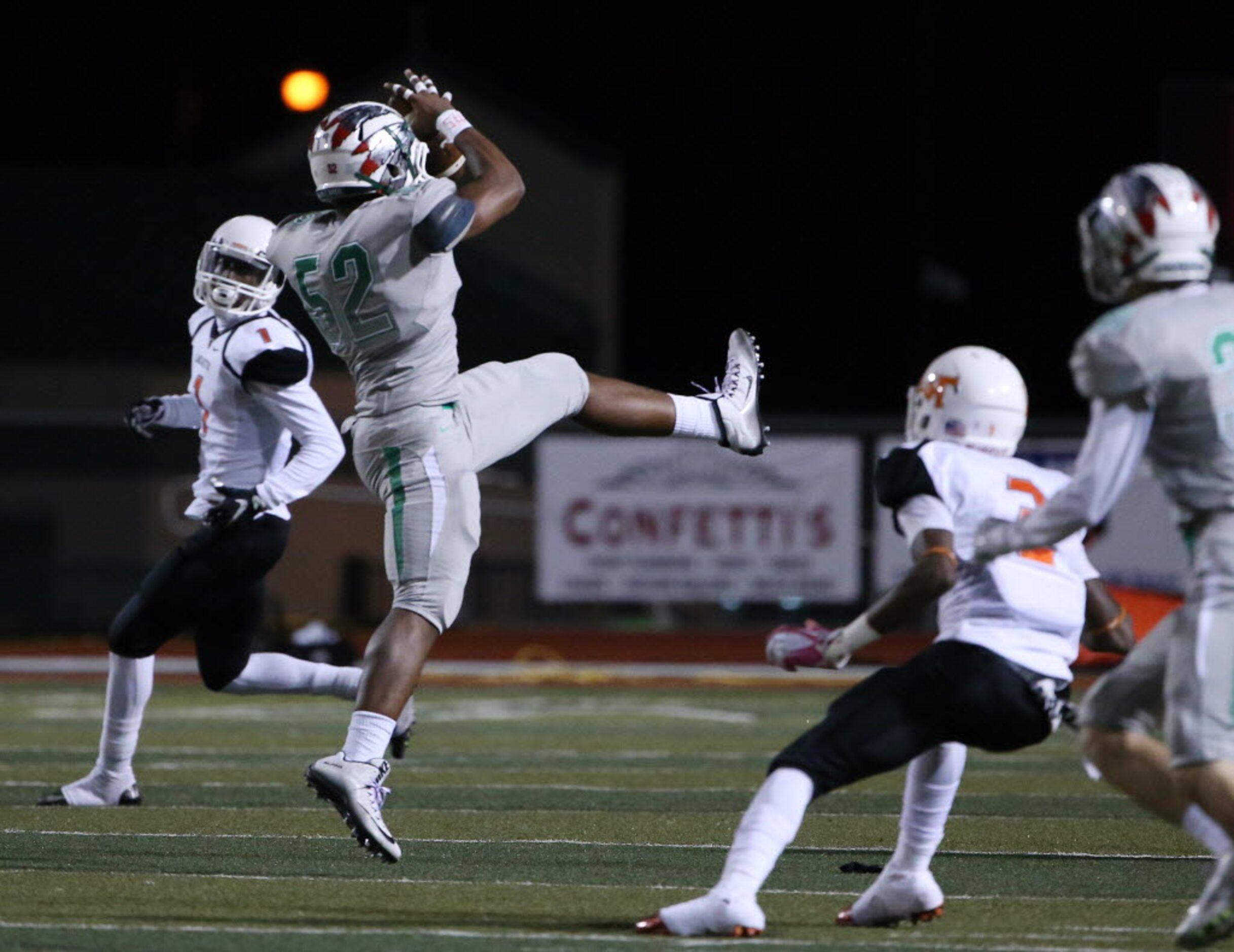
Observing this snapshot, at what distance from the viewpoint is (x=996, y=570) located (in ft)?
15.2

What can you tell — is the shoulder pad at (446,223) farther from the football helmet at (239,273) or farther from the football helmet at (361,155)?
the football helmet at (239,273)

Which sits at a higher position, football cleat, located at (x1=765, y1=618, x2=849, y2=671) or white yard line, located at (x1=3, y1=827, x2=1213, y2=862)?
football cleat, located at (x1=765, y1=618, x2=849, y2=671)

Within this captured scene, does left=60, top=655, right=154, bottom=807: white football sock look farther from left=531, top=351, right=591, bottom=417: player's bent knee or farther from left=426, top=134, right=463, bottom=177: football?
left=426, top=134, right=463, bottom=177: football

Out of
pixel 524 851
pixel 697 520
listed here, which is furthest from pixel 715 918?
pixel 697 520

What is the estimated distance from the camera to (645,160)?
3838 cm

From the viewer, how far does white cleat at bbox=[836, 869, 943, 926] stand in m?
4.82

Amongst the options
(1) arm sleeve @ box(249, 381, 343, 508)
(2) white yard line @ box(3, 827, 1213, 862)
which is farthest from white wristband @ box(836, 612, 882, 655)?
(1) arm sleeve @ box(249, 381, 343, 508)

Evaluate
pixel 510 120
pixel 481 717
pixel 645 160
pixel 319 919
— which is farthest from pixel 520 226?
pixel 319 919

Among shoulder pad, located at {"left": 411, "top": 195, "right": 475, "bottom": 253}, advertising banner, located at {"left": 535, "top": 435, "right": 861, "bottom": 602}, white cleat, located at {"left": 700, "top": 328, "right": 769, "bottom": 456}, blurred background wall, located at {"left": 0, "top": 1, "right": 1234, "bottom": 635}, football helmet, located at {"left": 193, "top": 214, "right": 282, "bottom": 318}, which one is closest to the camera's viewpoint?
shoulder pad, located at {"left": 411, "top": 195, "right": 475, "bottom": 253}

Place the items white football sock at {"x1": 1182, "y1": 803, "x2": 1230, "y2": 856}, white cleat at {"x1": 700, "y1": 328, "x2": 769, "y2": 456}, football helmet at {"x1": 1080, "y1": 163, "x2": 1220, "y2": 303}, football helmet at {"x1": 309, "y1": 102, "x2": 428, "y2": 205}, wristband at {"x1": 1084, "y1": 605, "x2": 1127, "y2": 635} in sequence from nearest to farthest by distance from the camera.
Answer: football helmet at {"x1": 1080, "y1": 163, "x2": 1220, "y2": 303} < white football sock at {"x1": 1182, "y1": 803, "x2": 1230, "y2": 856} < wristband at {"x1": 1084, "y1": 605, "x2": 1127, "y2": 635} < football helmet at {"x1": 309, "y1": 102, "x2": 428, "y2": 205} < white cleat at {"x1": 700, "y1": 328, "x2": 769, "y2": 456}

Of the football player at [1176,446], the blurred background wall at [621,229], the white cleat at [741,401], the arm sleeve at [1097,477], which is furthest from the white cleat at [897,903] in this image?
the blurred background wall at [621,229]

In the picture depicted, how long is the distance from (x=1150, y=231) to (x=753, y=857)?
1453 mm

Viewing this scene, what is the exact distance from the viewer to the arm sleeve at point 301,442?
273 inches

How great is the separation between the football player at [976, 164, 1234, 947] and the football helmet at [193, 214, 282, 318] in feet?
11.2
